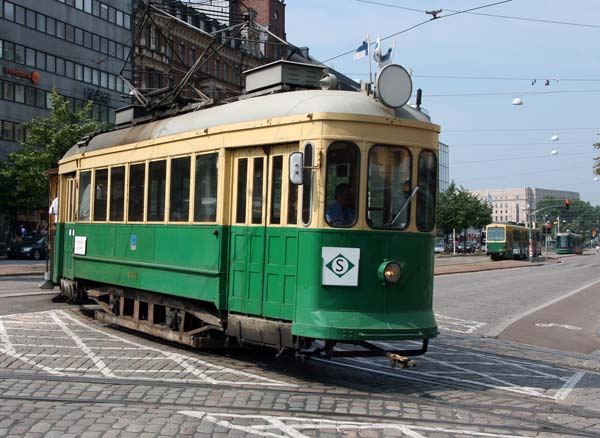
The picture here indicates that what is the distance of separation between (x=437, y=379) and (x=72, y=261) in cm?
686

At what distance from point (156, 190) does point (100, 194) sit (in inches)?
81.0

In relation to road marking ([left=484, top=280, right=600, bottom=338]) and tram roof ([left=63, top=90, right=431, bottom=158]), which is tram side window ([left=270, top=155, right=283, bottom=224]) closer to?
tram roof ([left=63, top=90, right=431, bottom=158])

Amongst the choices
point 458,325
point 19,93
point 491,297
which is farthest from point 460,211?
point 458,325

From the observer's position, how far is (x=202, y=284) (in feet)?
27.1

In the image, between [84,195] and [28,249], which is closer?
[84,195]

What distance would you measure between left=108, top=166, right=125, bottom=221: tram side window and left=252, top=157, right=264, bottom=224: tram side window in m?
3.20

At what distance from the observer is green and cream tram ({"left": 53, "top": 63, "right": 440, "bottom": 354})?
7.13 meters

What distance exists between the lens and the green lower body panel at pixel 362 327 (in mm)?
6906

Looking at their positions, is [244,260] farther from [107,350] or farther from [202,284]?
[107,350]

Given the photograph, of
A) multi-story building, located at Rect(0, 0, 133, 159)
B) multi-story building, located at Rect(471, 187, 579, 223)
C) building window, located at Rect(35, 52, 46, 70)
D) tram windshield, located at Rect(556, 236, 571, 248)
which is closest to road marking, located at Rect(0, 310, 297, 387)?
multi-story building, located at Rect(0, 0, 133, 159)

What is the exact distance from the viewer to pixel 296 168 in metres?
7.05

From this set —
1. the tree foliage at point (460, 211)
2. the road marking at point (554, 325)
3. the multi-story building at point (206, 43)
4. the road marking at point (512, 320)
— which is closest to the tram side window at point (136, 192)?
the multi-story building at point (206, 43)

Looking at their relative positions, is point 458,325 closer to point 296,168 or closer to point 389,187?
point 389,187

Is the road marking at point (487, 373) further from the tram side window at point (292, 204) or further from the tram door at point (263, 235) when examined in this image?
the tram side window at point (292, 204)
